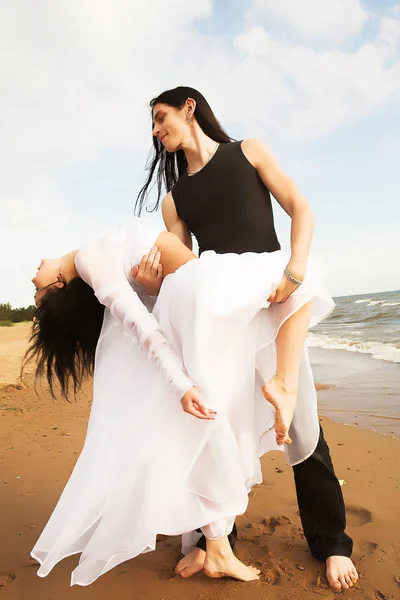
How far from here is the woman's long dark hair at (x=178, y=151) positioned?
2674mm

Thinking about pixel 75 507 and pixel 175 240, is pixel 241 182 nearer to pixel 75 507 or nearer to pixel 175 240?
pixel 175 240

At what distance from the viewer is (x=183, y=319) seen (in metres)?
2.04

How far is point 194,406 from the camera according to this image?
191cm

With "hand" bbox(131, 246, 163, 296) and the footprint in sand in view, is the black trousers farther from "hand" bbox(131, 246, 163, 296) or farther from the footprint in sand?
"hand" bbox(131, 246, 163, 296)

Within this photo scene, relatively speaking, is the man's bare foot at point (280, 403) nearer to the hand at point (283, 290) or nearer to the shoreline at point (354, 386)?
the hand at point (283, 290)

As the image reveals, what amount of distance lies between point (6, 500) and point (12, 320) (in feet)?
72.6

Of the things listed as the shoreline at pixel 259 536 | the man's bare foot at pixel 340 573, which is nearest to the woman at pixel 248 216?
the man's bare foot at pixel 340 573

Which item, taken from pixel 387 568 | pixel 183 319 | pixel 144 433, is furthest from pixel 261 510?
pixel 183 319

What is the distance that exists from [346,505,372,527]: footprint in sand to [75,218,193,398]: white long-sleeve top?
1.53 meters

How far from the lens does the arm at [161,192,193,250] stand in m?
2.87

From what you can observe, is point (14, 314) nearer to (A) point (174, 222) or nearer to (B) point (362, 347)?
(B) point (362, 347)

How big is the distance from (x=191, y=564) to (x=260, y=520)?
685 mm

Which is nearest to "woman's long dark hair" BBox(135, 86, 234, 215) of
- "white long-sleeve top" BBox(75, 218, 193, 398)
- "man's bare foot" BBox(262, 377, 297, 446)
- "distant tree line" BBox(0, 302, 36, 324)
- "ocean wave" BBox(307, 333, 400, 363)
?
"white long-sleeve top" BBox(75, 218, 193, 398)

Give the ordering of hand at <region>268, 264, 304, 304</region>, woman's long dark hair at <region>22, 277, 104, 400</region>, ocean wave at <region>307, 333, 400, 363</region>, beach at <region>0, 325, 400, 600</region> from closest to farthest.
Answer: hand at <region>268, 264, 304, 304</region> < beach at <region>0, 325, 400, 600</region> < woman's long dark hair at <region>22, 277, 104, 400</region> < ocean wave at <region>307, 333, 400, 363</region>
